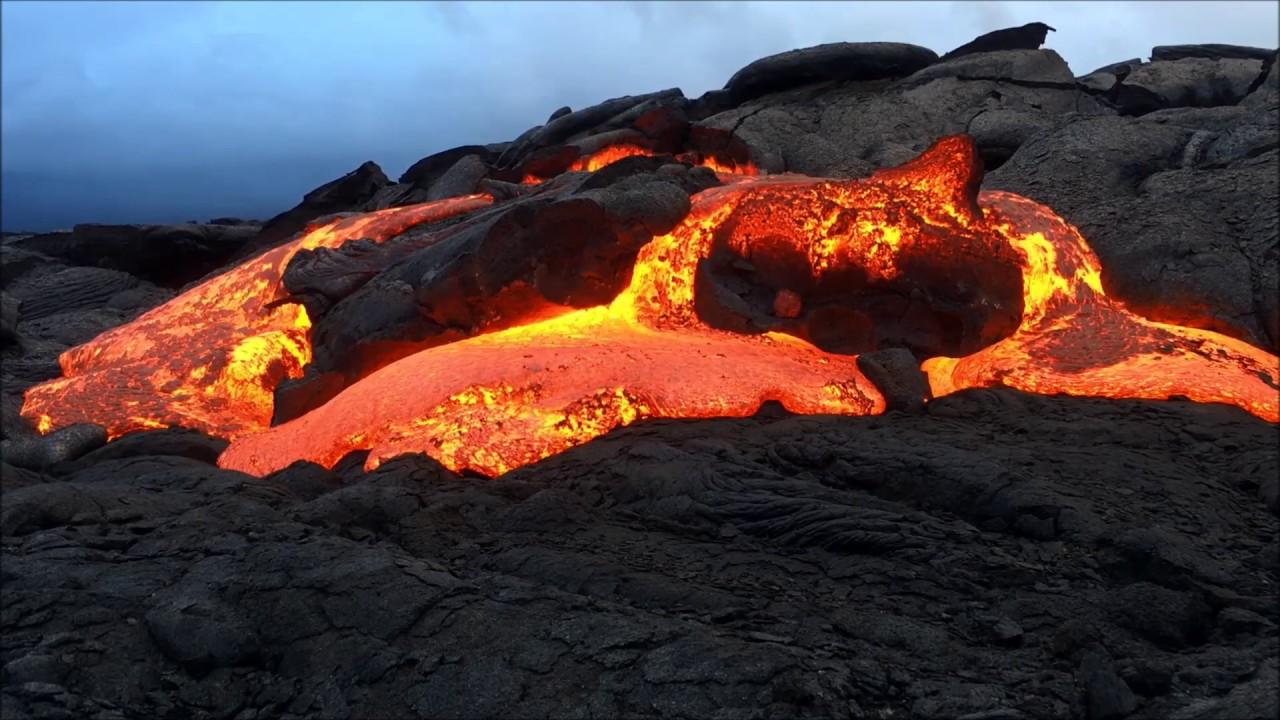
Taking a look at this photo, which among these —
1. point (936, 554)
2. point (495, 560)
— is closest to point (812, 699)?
point (936, 554)

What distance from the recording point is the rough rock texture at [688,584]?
4102mm

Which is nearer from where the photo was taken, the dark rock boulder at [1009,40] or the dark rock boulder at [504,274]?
the dark rock boulder at [504,274]

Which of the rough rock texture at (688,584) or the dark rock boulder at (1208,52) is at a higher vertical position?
the dark rock boulder at (1208,52)

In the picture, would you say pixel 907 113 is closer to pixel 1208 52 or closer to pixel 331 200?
pixel 1208 52

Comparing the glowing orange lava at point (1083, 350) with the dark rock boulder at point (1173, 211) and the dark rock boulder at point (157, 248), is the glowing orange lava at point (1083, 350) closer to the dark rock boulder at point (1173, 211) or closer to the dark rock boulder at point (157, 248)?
the dark rock boulder at point (1173, 211)

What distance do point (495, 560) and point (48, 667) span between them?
1.93 m

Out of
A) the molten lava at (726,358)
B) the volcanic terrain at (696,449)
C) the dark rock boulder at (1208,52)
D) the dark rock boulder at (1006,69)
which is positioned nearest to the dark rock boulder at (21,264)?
the volcanic terrain at (696,449)

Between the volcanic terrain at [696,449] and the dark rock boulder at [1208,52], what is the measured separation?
19.7 feet

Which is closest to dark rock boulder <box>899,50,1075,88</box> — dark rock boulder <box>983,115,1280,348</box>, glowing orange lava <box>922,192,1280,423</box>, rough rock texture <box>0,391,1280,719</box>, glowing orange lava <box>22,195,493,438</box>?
dark rock boulder <box>983,115,1280,348</box>

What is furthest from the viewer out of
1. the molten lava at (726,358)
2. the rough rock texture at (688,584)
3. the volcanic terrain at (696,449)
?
the molten lava at (726,358)

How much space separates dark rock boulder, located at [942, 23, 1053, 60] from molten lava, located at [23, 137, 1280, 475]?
7613 millimetres

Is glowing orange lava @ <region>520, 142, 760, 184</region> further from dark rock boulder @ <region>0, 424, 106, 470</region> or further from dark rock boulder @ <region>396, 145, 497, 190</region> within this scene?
dark rock boulder @ <region>0, 424, 106, 470</region>

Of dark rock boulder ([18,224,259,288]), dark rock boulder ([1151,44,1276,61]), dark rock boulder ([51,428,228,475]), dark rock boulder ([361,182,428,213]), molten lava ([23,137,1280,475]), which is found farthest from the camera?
dark rock boulder ([1151,44,1276,61])

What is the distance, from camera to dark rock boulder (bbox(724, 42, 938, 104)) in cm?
1636
